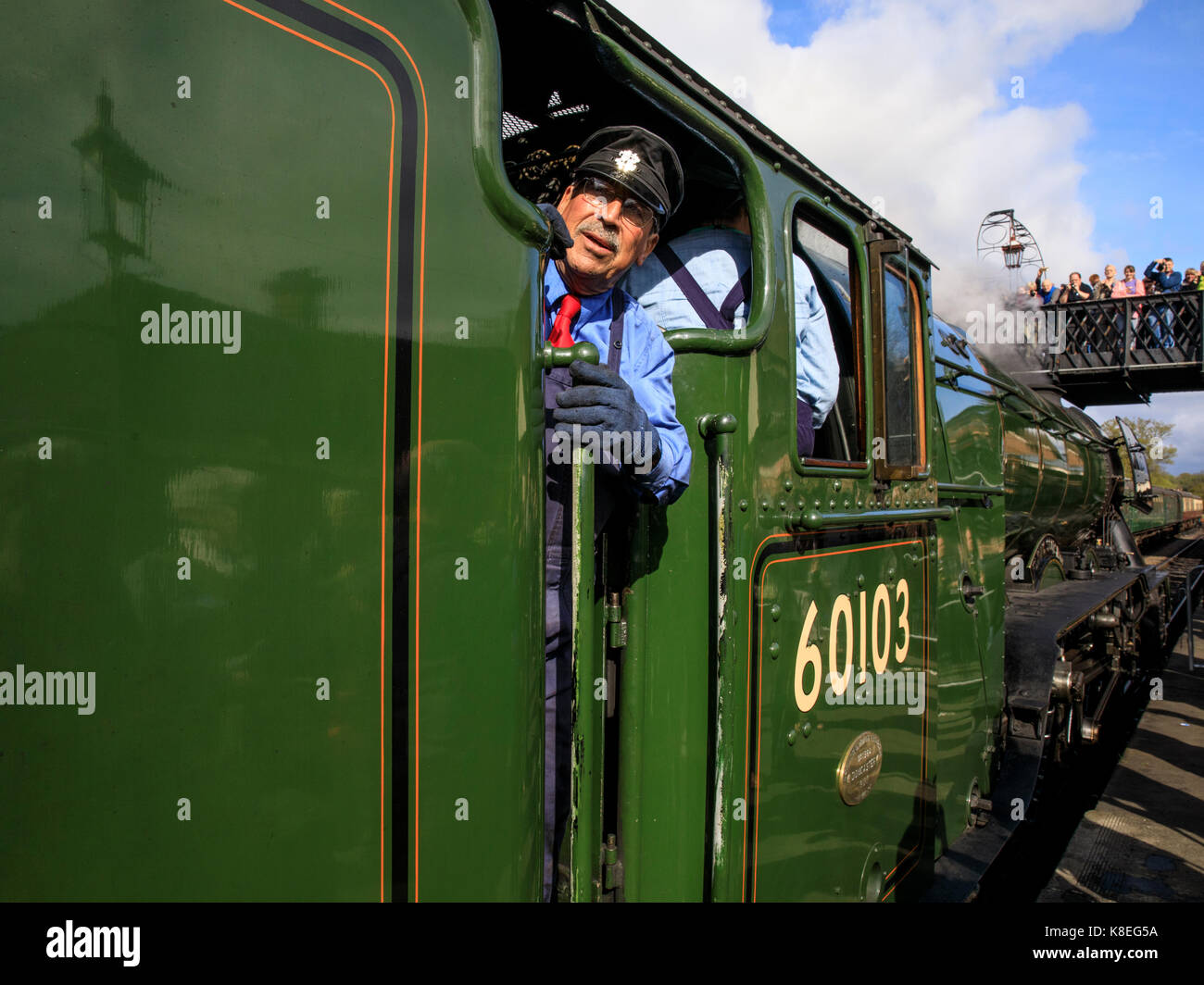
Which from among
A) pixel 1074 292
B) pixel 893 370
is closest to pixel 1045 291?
pixel 1074 292

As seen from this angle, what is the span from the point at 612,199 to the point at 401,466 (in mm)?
1001

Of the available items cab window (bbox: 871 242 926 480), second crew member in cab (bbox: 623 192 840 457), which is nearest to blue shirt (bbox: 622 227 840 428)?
second crew member in cab (bbox: 623 192 840 457)

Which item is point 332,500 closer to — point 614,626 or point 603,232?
point 614,626

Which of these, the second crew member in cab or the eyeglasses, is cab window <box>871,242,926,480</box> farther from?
the eyeglasses

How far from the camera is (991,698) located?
3893mm

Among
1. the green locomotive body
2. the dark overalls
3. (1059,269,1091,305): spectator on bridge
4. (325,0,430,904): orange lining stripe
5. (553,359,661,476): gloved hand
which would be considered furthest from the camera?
(1059,269,1091,305): spectator on bridge

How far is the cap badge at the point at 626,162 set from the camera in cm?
186

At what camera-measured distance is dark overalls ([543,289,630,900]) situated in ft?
5.57

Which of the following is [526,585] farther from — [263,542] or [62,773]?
[62,773]

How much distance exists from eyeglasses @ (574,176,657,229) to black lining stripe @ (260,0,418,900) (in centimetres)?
72

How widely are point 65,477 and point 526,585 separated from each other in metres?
0.69

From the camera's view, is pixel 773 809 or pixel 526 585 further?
pixel 773 809

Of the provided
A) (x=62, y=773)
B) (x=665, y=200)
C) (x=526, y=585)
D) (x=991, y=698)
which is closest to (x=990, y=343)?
(x=991, y=698)
